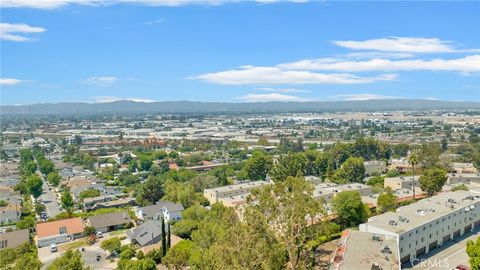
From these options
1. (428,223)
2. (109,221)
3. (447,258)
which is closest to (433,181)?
(428,223)

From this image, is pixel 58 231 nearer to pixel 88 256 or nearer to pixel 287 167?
pixel 88 256

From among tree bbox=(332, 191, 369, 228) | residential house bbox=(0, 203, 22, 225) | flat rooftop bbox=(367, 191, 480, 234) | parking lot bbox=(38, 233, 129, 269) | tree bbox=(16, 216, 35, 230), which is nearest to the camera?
flat rooftop bbox=(367, 191, 480, 234)

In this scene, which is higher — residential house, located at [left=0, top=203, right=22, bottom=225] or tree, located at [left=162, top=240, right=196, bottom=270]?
tree, located at [left=162, top=240, right=196, bottom=270]

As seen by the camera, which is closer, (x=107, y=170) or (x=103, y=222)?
(x=103, y=222)

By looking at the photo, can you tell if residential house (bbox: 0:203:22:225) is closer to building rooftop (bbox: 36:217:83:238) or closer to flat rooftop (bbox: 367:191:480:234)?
building rooftop (bbox: 36:217:83:238)

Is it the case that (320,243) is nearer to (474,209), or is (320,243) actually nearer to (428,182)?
(474,209)

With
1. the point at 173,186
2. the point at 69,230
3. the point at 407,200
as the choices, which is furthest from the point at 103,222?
the point at 407,200

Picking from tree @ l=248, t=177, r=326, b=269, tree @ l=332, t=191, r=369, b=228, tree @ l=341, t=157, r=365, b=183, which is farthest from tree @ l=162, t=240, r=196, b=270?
tree @ l=341, t=157, r=365, b=183
